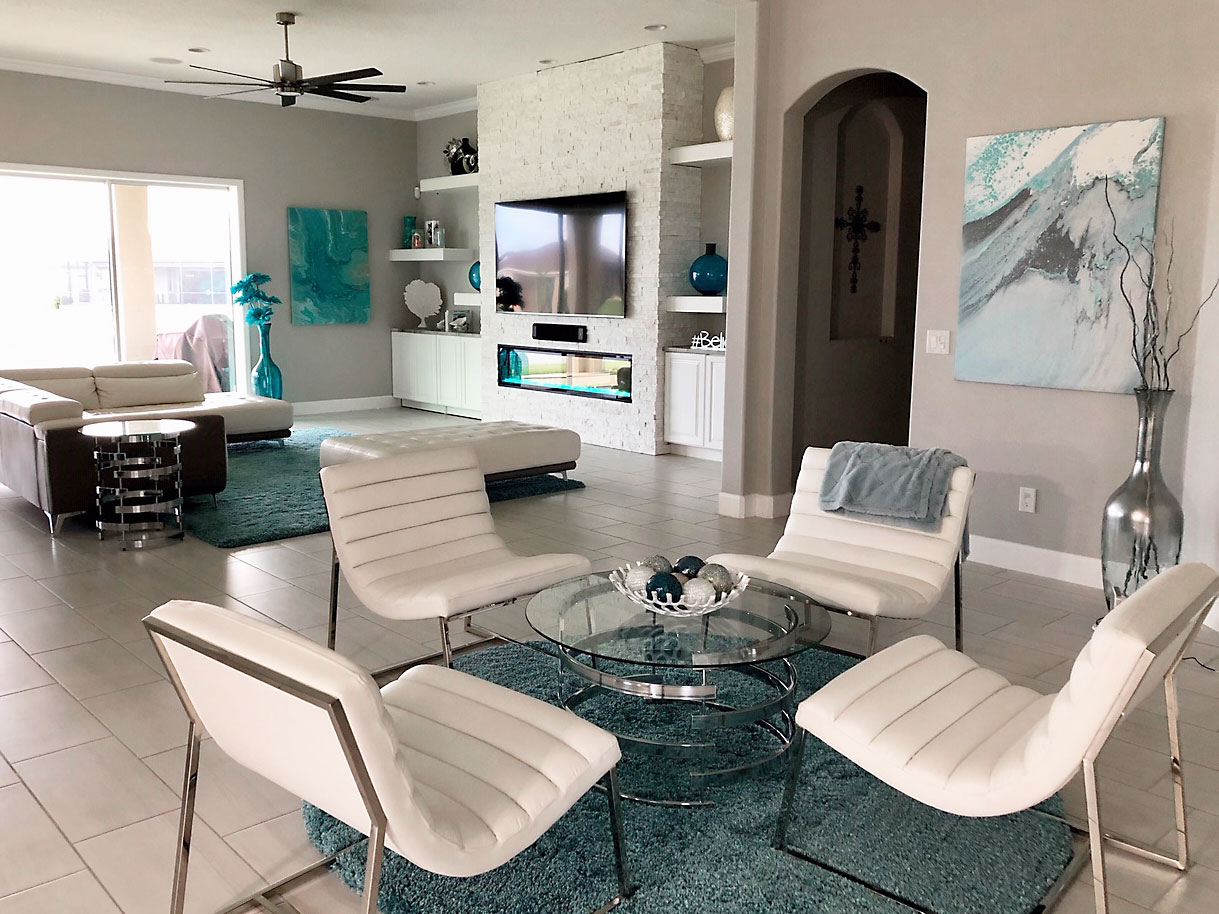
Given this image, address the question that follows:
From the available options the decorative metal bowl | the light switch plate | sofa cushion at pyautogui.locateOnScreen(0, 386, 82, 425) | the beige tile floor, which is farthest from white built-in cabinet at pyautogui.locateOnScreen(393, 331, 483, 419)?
the decorative metal bowl

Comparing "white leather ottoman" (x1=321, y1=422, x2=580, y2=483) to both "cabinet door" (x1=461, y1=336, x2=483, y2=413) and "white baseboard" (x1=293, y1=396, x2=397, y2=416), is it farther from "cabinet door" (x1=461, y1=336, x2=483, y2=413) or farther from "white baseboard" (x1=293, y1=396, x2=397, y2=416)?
"white baseboard" (x1=293, y1=396, x2=397, y2=416)

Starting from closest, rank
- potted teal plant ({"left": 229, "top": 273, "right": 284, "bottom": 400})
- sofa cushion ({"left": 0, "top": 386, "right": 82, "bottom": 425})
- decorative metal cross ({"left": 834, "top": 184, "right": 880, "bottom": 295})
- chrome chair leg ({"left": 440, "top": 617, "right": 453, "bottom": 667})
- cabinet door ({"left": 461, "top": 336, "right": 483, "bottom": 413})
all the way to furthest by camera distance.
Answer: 1. chrome chair leg ({"left": 440, "top": 617, "right": 453, "bottom": 667})
2. sofa cushion ({"left": 0, "top": 386, "right": 82, "bottom": 425})
3. decorative metal cross ({"left": 834, "top": 184, "right": 880, "bottom": 295})
4. potted teal plant ({"left": 229, "top": 273, "right": 284, "bottom": 400})
5. cabinet door ({"left": 461, "top": 336, "right": 483, "bottom": 413})

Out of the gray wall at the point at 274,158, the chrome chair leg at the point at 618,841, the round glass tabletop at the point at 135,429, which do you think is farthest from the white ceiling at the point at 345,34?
the chrome chair leg at the point at 618,841

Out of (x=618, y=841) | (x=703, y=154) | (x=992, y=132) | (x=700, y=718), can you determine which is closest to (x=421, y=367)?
(x=703, y=154)

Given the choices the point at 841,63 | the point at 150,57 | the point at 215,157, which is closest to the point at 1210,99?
the point at 841,63

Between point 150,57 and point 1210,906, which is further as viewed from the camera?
point 150,57

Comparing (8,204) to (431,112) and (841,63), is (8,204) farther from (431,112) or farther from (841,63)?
(841,63)

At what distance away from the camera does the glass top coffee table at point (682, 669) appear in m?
2.55

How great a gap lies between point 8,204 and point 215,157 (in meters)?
1.77

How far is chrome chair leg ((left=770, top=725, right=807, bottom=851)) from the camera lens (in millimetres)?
2314

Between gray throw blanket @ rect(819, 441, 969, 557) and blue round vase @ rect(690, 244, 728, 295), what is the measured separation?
397 cm

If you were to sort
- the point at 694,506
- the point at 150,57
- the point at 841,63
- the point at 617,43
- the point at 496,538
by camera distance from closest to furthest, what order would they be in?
the point at 496,538, the point at 841,63, the point at 694,506, the point at 617,43, the point at 150,57

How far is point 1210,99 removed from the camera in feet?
13.2

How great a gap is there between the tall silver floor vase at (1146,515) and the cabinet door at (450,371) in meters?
6.91
